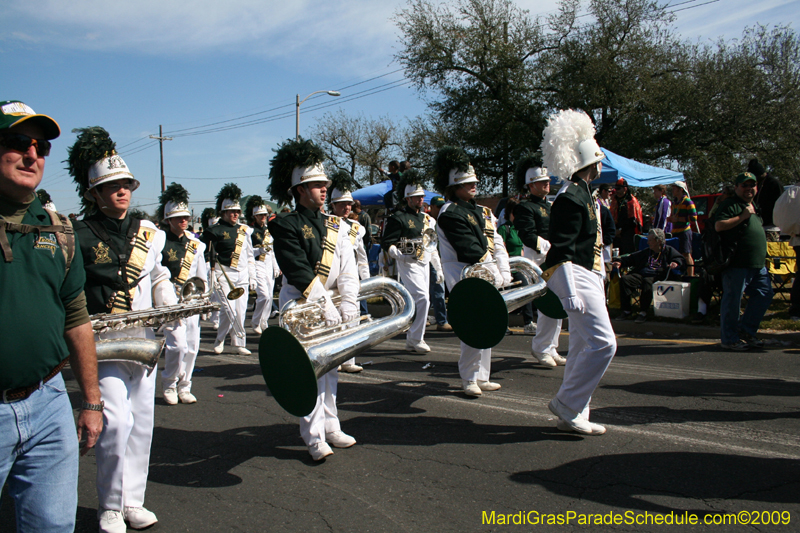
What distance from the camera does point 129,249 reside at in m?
→ 3.60

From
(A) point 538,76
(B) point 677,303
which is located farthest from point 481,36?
(B) point 677,303

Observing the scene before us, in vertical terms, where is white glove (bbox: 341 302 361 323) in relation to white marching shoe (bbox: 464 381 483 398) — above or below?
above

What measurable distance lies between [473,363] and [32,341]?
4120 mm

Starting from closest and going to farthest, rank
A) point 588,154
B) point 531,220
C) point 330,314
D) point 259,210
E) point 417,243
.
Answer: point 330,314 → point 588,154 → point 531,220 → point 417,243 → point 259,210

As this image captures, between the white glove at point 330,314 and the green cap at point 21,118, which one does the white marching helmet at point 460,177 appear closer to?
the white glove at point 330,314

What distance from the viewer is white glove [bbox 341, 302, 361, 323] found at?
428 centimetres

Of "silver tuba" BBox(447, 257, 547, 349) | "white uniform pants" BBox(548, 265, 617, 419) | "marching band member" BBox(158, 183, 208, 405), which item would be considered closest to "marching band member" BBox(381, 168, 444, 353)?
"marching band member" BBox(158, 183, 208, 405)

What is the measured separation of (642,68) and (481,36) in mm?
6803

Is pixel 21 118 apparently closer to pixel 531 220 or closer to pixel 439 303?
pixel 531 220

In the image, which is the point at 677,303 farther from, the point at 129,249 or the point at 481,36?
the point at 481,36

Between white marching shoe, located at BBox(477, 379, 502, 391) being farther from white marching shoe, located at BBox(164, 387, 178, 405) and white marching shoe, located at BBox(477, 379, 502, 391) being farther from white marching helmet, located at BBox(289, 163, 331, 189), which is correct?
white marching shoe, located at BBox(164, 387, 178, 405)

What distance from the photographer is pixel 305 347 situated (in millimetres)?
3410

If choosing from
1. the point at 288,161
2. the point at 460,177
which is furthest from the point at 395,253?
the point at 288,161

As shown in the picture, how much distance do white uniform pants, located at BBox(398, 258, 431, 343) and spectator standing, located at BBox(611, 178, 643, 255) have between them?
615 cm
